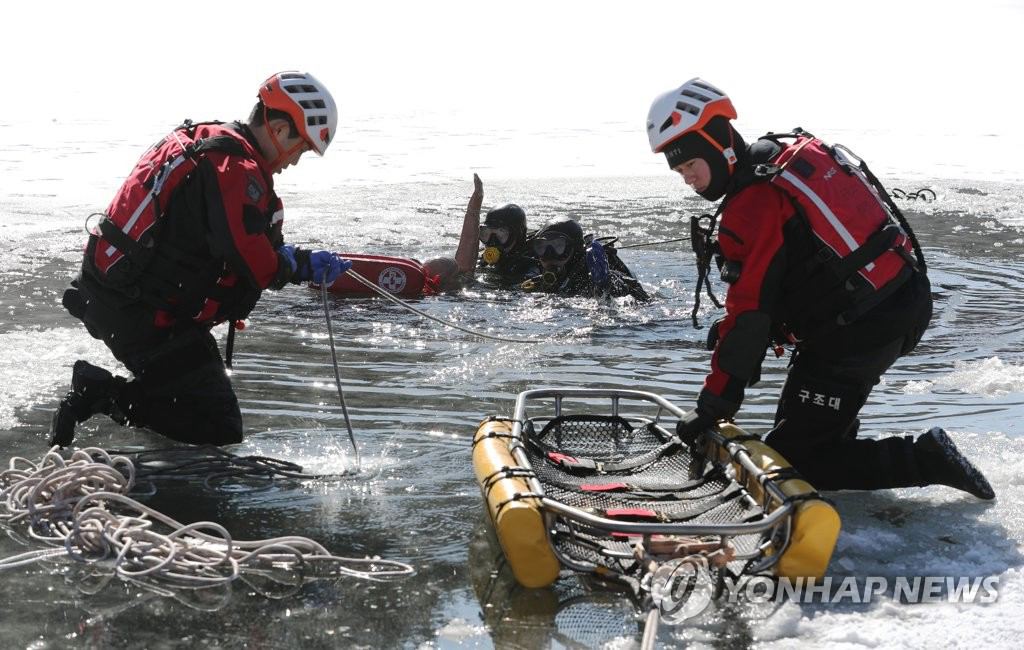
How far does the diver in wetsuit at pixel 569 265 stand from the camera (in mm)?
9445

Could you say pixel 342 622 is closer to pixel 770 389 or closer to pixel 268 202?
pixel 268 202

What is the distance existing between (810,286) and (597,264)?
4.96 meters

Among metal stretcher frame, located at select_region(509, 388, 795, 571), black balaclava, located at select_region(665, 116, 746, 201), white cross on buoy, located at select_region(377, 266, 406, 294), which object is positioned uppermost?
black balaclava, located at select_region(665, 116, 746, 201)

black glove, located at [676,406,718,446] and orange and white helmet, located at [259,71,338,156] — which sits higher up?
orange and white helmet, located at [259,71,338,156]

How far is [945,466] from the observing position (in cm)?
439

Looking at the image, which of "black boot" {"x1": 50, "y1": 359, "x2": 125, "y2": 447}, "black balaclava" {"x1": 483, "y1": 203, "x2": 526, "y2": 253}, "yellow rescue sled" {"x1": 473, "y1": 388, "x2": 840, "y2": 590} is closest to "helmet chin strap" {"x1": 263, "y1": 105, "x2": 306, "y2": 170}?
"black boot" {"x1": 50, "y1": 359, "x2": 125, "y2": 447}

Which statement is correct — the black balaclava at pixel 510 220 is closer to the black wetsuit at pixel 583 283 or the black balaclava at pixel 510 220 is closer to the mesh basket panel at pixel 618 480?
the black wetsuit at pixel 583 283

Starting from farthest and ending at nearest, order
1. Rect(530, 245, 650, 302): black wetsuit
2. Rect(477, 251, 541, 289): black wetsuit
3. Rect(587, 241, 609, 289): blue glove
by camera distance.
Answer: Rect(477, 251, 541, 289): black wetsuit
Rect(530, 245, 650, 302): black wetsuit
Rect(587, 241, 609, 289): blue glove


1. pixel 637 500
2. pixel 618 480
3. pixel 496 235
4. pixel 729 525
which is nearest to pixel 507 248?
pixel 496 235

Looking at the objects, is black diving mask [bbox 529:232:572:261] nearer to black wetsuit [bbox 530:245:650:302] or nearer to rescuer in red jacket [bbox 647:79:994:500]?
black wetsuit [bbox 530:245:650:302]

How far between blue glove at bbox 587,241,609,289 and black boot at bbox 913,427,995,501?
4945 mm

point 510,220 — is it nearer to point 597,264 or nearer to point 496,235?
point 496,235

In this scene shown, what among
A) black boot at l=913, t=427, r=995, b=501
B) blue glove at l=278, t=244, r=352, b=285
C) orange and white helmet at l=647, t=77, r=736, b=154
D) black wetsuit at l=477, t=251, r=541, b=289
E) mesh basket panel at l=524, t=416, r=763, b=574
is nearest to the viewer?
mesh basket panel at l=524, t=416, r=763, b=574

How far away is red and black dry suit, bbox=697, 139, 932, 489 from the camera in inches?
164
